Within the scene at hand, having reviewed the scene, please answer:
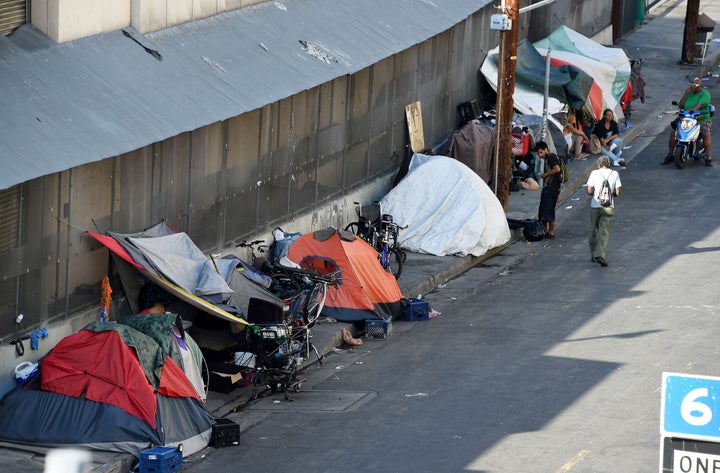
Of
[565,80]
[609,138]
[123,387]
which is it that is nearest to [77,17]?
[123,387]

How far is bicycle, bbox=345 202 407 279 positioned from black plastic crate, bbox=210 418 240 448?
716 cm

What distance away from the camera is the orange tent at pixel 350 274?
20.3m

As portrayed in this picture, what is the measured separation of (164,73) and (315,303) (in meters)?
3.55

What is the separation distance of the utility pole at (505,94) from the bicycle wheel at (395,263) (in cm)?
411

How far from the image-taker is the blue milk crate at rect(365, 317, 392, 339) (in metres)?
19.9

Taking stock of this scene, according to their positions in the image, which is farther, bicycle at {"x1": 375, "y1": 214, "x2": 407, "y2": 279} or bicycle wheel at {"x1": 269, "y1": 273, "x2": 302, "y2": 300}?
bicycle at {"x1": 375, "y1": 214, "x2": 407, "y2": 279}

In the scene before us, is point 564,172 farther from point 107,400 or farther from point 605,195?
point 107,400

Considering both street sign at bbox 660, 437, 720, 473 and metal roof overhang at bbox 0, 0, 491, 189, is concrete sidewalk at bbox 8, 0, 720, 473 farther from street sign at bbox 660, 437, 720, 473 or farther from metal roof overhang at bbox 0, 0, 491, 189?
street sign at bbox 660, 437, 720, 473

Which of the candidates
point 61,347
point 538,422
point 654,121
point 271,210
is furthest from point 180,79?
point 654,121

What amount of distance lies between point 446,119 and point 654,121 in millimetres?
7837

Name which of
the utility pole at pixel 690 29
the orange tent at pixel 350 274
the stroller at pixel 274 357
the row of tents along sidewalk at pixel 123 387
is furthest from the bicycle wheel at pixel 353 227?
the utility pole at pixel 690 29

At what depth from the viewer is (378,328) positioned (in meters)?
19.9

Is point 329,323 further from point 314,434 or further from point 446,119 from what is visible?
point 446,119

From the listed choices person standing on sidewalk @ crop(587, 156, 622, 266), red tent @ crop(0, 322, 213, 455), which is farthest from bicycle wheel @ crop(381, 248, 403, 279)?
red tent @ crop(0, 322, 213, 455)
